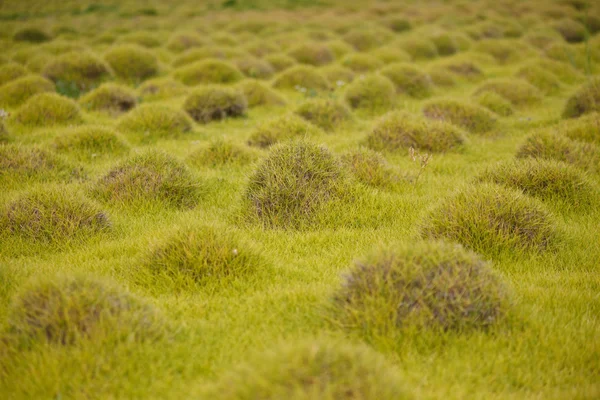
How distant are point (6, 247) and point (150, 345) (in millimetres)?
2280

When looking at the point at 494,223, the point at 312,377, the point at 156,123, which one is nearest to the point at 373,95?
the point at 156,123

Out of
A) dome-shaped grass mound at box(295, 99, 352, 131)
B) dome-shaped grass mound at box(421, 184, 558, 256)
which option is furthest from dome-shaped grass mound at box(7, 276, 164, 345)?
dome-shaped grass mound at box(295, 99, 352, 131)

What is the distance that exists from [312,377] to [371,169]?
3786 mm

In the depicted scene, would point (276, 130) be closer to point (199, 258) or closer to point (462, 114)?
point (462, 114)

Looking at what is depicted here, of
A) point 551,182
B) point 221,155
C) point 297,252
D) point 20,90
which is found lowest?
point 297,252

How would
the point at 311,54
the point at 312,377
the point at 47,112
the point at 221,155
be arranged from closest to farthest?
the point at 312,377
the point at 221,155
the point at 47,112
the point at 311,54

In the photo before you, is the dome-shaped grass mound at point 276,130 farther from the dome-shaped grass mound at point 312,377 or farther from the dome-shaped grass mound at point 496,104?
the dome-shaped grass mound at point 312,377

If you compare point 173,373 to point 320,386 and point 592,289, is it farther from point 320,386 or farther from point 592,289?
point 592,289

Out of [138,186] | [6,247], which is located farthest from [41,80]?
[6,247]

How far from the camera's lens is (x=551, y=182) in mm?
5426

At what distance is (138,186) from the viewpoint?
5.50 meters

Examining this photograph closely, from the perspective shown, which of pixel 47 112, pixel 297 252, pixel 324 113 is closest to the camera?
pixel 297 252

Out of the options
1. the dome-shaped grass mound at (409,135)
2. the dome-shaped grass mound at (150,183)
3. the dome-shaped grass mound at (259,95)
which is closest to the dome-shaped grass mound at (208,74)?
the dome-shaped grass mound at (259,95)

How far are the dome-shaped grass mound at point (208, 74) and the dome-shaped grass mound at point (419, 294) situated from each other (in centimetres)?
1020
